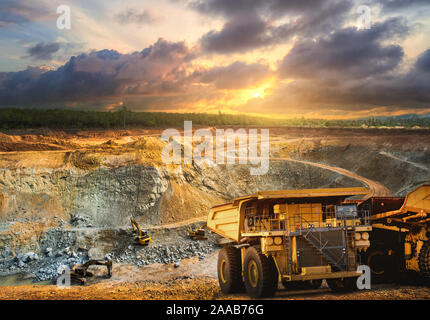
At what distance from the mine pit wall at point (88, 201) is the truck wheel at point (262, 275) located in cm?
1592

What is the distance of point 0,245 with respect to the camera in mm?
28203

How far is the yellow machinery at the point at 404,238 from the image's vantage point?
52.6ft

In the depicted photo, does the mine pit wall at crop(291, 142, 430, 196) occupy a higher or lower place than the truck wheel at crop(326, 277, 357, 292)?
higher

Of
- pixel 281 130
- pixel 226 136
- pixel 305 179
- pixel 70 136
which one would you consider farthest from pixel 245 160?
pixel 70 136

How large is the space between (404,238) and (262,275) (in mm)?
6638

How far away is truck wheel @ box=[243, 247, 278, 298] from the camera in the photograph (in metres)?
14.0

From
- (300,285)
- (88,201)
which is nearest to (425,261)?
(300,285)

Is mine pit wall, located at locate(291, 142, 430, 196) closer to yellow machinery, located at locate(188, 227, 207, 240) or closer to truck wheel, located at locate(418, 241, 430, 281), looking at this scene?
yellow machinery, located at locate(188, 227, 207, 240)

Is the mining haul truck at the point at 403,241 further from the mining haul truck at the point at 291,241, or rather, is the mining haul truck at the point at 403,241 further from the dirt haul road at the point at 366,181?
the dirt haul road at the point at 366,181

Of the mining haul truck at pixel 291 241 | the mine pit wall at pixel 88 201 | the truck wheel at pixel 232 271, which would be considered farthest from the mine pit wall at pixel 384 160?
the truck wheel at pixel 232 271

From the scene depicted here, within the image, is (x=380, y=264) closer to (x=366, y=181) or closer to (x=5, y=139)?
(x=366, y=181)

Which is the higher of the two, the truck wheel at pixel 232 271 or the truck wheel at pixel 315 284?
the truck wheel at pixel 232 271

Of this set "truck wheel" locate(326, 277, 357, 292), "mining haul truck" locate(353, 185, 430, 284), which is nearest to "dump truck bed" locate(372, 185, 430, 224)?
"mining haul truck" locate(353, 185, 430, 284)

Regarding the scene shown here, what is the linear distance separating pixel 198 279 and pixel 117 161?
16593mm
